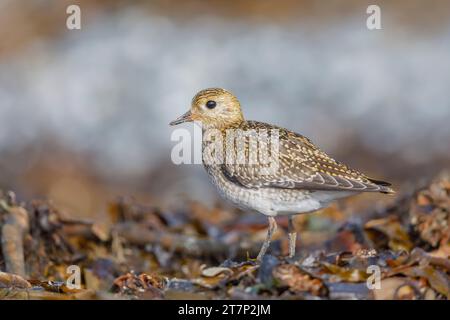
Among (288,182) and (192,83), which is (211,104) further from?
(192,83)

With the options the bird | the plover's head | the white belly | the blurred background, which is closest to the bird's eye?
the plover's head

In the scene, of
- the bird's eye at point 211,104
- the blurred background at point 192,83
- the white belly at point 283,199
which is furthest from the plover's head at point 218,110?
the blurred background at point 192,83

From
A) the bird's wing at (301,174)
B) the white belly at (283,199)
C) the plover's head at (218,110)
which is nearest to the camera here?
the bird's wing at (301,174)

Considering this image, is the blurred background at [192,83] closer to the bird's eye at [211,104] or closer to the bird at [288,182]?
the bird's eye at [211,104]

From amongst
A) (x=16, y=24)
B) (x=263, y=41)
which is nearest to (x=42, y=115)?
(x=16, y=24)
